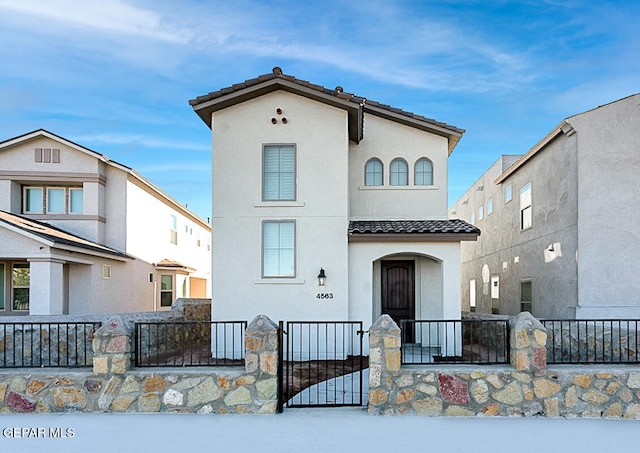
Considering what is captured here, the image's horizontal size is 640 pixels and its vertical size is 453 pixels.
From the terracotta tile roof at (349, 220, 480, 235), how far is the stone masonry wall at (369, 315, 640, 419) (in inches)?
194

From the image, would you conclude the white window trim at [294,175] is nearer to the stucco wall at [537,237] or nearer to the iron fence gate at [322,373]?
the iron fence gate at [322,373]

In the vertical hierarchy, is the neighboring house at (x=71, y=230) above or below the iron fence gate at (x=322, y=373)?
above

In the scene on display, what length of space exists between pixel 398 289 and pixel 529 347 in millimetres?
6118

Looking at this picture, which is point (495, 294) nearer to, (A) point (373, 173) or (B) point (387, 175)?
(B) point (387, 175)

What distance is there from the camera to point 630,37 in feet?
43.0

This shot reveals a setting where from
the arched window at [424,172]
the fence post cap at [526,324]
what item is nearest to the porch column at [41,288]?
the arched window at [424,172]

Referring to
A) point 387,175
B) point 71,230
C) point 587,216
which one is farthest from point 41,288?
point 587,216

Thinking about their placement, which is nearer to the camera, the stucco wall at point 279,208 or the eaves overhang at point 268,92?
the eaves overhang at point 268,92

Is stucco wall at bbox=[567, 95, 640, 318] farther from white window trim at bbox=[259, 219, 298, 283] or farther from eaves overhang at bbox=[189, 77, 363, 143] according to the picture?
white window trim at bbox=[259, 219, 298, 283]

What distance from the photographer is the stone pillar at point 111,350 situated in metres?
7.48

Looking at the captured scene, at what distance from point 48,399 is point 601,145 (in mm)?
12962

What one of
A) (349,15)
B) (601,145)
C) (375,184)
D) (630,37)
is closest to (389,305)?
(375,184)

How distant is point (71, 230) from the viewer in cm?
1691

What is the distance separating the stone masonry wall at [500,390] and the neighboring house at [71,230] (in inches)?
409
